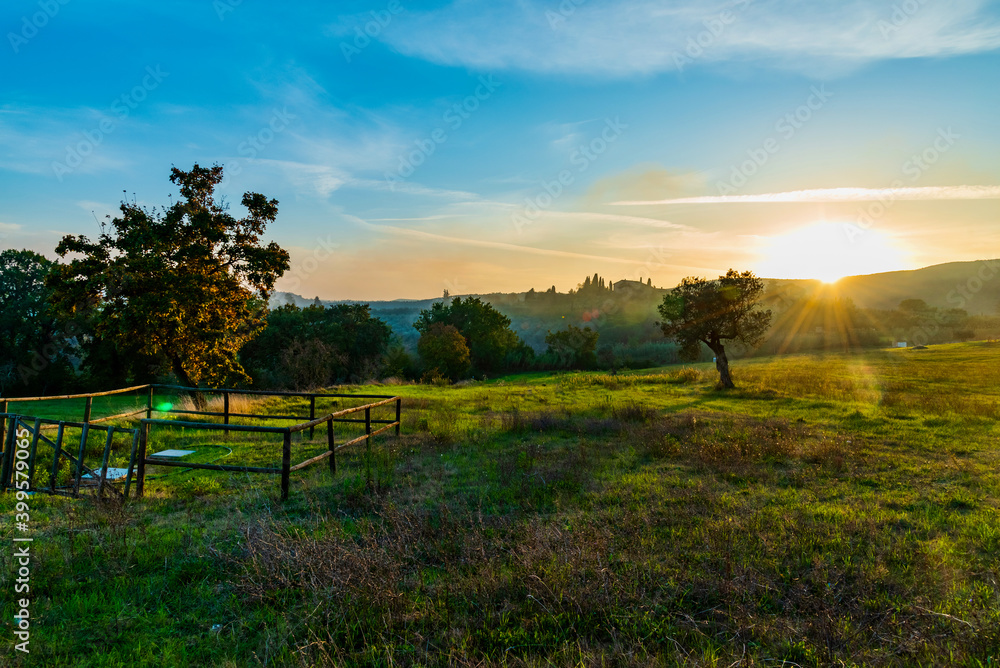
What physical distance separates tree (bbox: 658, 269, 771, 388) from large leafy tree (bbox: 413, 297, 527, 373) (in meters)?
38.7

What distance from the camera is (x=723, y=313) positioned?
2705 centimetres

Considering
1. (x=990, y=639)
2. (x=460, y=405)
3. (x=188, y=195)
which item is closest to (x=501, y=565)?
(x=990, y=639)

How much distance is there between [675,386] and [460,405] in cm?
1537

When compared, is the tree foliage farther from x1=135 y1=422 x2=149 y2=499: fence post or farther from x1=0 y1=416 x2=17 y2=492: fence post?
x1=135 y1=422 x2=149 y2=499: fence post

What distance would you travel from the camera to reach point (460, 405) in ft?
72.2

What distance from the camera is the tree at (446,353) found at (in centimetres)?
5306

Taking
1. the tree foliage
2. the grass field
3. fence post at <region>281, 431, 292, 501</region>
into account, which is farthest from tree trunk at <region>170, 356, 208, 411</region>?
the tree foliage

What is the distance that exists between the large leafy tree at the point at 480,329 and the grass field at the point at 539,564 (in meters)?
53.8

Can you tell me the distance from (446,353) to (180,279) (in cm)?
3533

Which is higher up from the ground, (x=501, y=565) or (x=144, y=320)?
(x=144, y=320)

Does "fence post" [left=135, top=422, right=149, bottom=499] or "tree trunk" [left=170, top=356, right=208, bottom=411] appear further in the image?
"tree trunk" [left=170, top=356, right=208, bottom=411]

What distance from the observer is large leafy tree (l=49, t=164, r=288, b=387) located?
59.0 feet

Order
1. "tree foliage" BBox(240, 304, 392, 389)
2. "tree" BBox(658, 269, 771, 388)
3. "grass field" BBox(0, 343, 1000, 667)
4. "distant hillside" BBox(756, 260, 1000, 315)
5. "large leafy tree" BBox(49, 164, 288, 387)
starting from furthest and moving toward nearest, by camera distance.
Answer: "distant hillside" BBox(756, 260, 1000, 315) < "tree foliage" BBox(240, 304, 392, 389) < "tree" BBox(658, 269, 771, 388) < "large leafy tree" BBox(49, 164, 288, 387) < "grass field" BBox(0, 343, 1000, 667)

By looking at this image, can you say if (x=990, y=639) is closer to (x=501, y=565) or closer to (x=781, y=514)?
(x=781, y=514)
